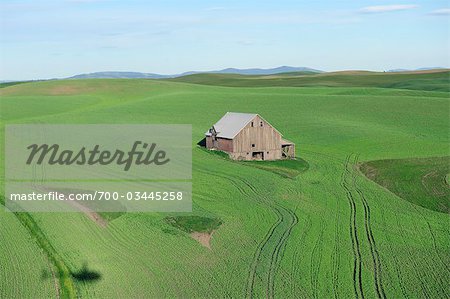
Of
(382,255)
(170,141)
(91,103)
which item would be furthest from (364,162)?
(91,103)

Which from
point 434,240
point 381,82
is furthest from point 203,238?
point 381,82

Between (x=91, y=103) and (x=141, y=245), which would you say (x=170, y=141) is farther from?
(x=91, y=103)

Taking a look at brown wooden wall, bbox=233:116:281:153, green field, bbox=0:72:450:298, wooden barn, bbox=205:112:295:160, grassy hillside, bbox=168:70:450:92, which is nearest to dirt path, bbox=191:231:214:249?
green field, bbox=0:72:450:298

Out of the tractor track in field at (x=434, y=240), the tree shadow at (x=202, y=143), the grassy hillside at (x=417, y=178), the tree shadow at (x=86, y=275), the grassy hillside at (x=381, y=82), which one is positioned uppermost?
the grassy hillside at (x=381, y=82)

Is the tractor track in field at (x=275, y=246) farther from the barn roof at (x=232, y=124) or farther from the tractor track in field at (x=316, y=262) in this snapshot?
the barn roof at (x=232, y=124)

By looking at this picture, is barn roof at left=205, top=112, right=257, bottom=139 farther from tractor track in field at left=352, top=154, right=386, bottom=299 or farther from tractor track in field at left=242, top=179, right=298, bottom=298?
tractor track in field at left=242, top=179, right=298, bottom=298

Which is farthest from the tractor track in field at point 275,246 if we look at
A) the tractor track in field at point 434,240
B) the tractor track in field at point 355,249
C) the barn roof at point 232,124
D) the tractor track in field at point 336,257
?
the barn roof at point 232,124

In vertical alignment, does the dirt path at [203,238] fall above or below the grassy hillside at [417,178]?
below

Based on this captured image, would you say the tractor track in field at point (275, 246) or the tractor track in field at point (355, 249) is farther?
the tractor track in field at point (275, 246)

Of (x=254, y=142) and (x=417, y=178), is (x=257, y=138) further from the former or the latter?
(x=417, y=178)
